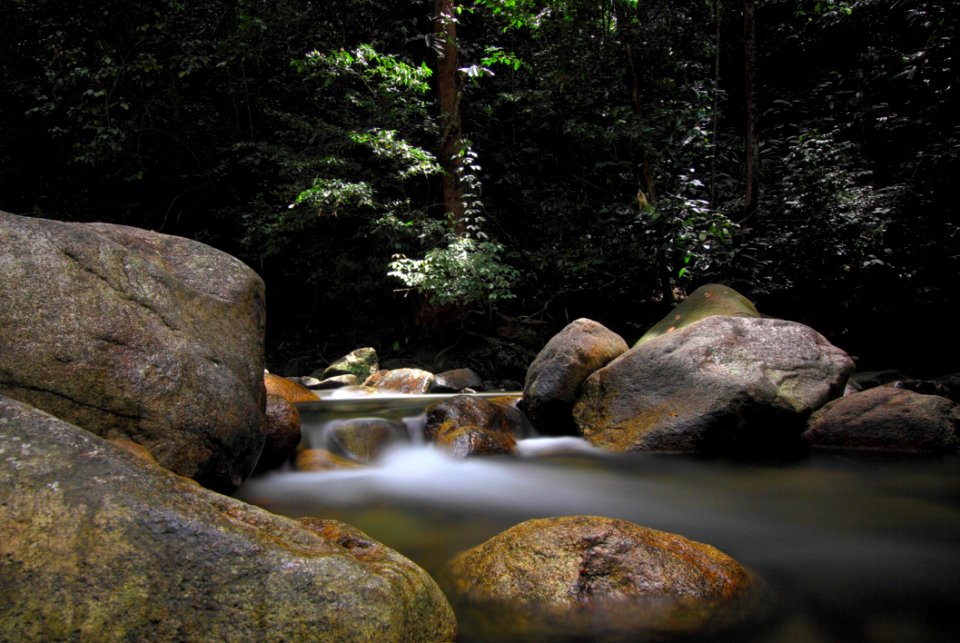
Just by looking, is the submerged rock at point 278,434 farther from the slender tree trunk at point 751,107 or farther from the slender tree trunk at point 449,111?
the slender tree trunk at point 751,107

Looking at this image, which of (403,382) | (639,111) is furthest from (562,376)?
(639,111)

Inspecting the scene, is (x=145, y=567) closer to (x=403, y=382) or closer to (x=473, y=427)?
(x=473, y=427)

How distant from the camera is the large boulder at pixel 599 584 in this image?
6.62ft

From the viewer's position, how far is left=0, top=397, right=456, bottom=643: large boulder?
136cm

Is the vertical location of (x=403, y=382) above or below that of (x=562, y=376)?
below

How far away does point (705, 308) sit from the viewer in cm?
639

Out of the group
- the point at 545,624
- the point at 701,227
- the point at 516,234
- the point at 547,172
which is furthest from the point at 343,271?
the point at 545,624

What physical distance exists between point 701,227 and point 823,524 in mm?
5415

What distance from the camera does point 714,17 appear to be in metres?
9.86

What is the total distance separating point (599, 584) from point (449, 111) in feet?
32.2

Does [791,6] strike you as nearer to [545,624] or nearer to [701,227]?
[701,227]

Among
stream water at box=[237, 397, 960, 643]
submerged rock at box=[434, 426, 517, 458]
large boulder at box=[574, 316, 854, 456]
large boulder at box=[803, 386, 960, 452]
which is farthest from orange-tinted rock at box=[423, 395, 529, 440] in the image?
large boulder at box=[803, 386, 960, 452]

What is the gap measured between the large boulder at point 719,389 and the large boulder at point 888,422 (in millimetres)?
188

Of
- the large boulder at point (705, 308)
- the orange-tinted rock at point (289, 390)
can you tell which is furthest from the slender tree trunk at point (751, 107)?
the orange-tinted rock at point (289, 390)
